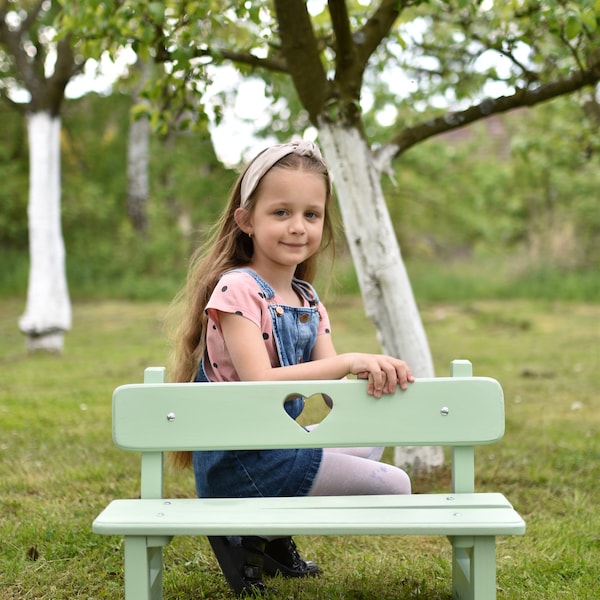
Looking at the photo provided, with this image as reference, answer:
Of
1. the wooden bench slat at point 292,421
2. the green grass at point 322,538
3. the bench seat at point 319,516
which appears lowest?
the green grass at point 322,538

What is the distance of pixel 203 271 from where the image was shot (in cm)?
286

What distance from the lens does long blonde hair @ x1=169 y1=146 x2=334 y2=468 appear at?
2732 millimetres

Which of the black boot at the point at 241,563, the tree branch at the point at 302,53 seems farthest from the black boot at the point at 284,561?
the tree branch at the point at 302,53

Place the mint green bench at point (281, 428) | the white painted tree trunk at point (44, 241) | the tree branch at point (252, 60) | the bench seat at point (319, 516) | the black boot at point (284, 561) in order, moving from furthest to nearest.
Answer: the white painted tree trunk at point (44, 241) < the tree branch at point (252, 60) < the black boot at point (284, 561) < the mint green bench at point (281, 428) < the bench seat at point (319, 516)

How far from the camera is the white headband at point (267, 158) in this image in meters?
2.69

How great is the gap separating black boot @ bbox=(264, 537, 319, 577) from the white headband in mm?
1164

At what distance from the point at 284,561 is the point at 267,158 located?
1.37 meters

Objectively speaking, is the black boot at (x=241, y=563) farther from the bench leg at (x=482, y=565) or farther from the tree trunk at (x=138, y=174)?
the tree trunk at (x=138, y=174)

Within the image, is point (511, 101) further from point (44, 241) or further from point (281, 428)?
point (44, 241)

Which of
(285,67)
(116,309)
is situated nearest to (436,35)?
(285,67)

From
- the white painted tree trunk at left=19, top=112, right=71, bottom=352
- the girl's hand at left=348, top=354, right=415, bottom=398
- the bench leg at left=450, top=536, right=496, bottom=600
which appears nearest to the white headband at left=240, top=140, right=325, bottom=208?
the girl's hand at left=348, top=354, right=415, bottom=398

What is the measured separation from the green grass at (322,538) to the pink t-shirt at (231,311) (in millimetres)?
746

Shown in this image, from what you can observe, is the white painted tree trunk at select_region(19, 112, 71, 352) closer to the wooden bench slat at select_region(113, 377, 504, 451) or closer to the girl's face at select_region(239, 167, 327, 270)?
the girl's face at select_region(239, 167, 327, 270)

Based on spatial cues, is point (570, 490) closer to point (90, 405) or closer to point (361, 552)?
point (361, 552)
